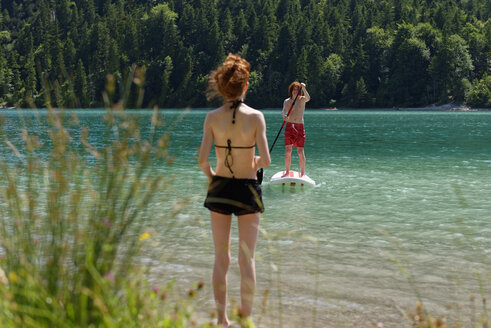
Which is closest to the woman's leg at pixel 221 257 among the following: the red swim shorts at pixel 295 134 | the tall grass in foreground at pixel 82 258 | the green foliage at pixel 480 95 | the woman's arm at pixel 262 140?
the woman's arm at pixel 262 140

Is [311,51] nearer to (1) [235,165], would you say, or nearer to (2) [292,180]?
(2) [292,180]

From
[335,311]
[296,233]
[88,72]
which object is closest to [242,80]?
[335,311]

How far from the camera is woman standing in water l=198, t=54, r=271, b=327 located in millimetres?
4207

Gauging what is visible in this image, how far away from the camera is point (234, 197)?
4.25 metres

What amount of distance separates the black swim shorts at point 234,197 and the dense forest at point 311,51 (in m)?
108

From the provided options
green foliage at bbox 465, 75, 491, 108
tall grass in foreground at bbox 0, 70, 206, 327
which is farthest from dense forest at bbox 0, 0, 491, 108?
tall grass in foreground at bbox 0, 70, 206, 327

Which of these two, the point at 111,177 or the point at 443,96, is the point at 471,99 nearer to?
the point at 443,96

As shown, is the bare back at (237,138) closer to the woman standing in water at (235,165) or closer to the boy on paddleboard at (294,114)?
the woman standing in water at (235,165)

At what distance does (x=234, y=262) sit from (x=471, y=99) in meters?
113

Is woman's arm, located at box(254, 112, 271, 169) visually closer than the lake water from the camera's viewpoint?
Yes

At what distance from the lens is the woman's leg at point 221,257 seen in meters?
4.30

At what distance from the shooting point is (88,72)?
143m

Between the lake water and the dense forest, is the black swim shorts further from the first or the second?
the dense forest

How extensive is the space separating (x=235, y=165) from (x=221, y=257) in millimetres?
701
